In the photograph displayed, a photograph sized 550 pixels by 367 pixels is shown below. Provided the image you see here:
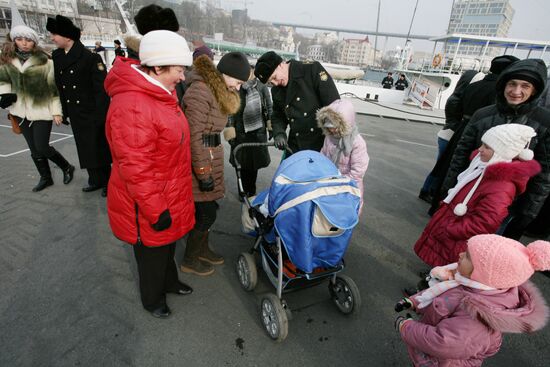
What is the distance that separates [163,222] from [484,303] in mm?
1788

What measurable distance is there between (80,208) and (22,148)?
3153 millimetres

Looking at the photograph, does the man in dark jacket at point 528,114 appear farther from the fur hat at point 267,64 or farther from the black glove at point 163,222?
the black glove at point 163,222

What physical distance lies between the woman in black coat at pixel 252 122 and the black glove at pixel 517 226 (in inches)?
111

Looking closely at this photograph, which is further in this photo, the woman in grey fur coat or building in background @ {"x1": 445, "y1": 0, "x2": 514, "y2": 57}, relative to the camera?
building in background @ {"x1": 445, "y1": 0, "x2": 514, "y2": 57}

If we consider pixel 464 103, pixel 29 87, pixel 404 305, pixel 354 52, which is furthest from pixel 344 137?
pixel 354 52

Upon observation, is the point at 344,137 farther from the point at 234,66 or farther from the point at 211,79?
the point at 211,79

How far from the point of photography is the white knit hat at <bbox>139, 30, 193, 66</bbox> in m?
1.71

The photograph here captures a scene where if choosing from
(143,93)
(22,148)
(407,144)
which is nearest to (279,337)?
(143,93)

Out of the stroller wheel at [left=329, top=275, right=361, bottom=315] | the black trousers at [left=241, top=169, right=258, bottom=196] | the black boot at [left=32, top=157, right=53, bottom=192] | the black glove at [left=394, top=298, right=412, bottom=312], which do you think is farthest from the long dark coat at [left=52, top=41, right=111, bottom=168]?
the black glove at [left=394, top=298, right=412, bottom=312]

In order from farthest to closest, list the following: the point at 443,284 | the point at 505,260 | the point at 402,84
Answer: the point at 402,84, the point at 443,284, the point at 505,260

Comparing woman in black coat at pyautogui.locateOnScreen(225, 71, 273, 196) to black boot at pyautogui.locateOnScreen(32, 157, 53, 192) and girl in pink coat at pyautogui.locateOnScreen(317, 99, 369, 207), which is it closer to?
girl in pink coat at pyautogui.locateOnScreen(317, 99, 369, 207)

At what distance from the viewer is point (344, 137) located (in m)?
2.73

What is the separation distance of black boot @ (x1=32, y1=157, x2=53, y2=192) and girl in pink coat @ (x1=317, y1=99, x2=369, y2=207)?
4.08 m

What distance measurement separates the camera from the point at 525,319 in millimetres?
1295
